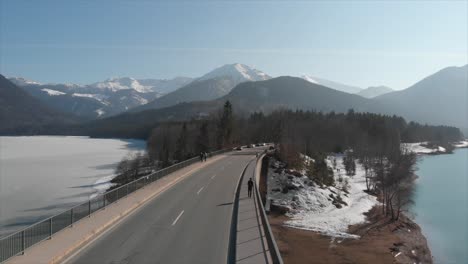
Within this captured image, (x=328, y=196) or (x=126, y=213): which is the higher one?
(x=126, y=213)

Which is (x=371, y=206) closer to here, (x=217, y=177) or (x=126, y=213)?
(x=217, y=177)

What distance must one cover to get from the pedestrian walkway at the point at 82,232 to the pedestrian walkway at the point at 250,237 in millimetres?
5554

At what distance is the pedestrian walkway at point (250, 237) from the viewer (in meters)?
12.5

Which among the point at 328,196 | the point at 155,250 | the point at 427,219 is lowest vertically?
the point at 427,219

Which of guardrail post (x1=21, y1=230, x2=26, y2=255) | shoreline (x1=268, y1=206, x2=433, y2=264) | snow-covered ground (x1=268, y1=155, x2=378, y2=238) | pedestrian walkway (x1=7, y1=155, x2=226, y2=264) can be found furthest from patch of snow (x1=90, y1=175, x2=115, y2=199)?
guardrail post (x1=21, y1=230, x2=26, y2=255)

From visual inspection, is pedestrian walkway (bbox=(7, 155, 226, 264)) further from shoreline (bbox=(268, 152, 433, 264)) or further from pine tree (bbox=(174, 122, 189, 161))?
pine tree (bbox=(174, 122, 189, 161))

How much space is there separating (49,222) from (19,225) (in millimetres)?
23519

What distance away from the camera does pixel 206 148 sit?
88375 mm

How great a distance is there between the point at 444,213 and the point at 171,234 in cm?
4222

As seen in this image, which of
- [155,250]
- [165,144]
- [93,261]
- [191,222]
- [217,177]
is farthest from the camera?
[165,144]

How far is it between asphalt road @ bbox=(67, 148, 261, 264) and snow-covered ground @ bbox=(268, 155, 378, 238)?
10057mm

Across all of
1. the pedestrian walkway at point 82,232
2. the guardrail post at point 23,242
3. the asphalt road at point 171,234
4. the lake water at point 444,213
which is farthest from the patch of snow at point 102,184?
the guardrail post at point 23,242

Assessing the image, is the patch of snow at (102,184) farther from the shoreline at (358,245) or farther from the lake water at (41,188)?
the shoreline at (358,245)

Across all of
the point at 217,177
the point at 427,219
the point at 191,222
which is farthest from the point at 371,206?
the point at 191,222
